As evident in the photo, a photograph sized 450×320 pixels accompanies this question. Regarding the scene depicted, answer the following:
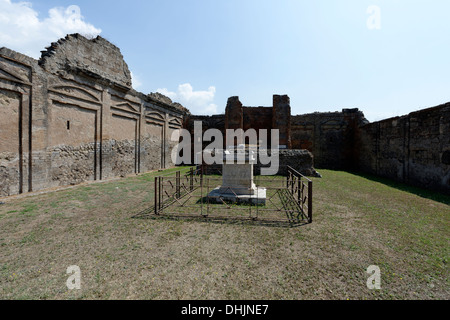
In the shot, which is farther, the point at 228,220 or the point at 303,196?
the point at 303,196

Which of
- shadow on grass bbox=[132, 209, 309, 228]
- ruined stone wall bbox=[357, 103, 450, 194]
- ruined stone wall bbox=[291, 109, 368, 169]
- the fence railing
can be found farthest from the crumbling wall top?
ruined stone wall bbox=[357, 103, 450, 194]

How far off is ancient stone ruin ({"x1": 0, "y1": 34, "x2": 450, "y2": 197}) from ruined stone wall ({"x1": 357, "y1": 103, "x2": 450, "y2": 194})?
44 millimetres

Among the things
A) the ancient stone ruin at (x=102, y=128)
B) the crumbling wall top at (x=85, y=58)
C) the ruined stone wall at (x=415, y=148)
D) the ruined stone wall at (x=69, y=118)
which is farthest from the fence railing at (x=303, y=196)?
the crumbling wall top at (x=85, y=58)

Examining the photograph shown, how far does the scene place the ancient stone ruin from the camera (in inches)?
283

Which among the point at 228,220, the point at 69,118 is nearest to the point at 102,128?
the point at 69,118

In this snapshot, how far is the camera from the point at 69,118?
9.03 metres

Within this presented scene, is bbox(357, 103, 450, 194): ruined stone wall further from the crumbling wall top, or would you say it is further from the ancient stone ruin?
the crumbling wall top

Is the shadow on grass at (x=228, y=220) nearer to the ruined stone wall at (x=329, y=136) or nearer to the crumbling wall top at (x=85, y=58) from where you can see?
the crumbling wall top at (x=85, y=58)

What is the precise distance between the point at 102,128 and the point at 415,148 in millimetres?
16492

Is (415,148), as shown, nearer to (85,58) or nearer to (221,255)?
(221,255)

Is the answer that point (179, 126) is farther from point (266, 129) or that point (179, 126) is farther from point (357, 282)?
point (357, 282)

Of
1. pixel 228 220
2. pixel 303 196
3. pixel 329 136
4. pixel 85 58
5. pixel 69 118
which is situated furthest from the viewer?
pixel 329 136

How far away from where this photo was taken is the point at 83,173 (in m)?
9.70
